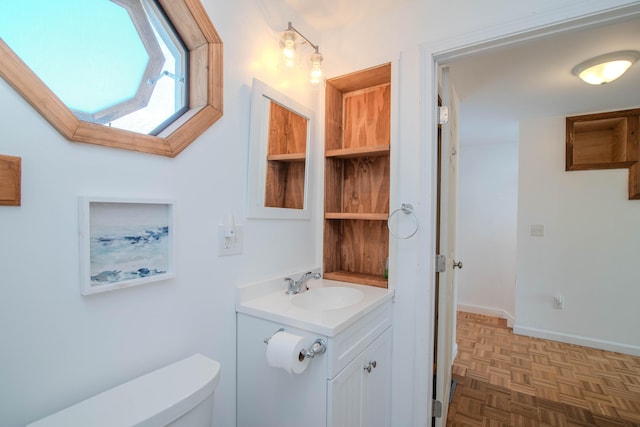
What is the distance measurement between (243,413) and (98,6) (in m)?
1.55

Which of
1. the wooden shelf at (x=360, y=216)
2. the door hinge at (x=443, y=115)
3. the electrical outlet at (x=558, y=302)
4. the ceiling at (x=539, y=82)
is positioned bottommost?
the electrical outlet at (x=558, y=302)

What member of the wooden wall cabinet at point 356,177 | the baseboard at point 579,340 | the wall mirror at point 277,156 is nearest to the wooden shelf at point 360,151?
the wooden wall cabinet at point 356,177

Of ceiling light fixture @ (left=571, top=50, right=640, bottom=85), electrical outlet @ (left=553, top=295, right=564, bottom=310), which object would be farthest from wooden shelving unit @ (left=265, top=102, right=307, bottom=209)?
Answer: electrical outlet @ (left=553, top=295, right=564, bottom=310)

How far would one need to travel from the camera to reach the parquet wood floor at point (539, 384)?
1.84m

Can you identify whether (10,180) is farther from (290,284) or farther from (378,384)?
(378,384)

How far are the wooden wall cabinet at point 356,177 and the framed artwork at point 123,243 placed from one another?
3.09 feet

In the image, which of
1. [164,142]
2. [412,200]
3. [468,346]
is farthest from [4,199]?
[468,346]

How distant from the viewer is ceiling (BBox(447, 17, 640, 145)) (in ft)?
5.43

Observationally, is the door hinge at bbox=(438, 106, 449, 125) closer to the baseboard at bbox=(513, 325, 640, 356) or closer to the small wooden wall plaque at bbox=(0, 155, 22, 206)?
the small wooden wall plaque at bbox=(0, 155, 22, 206)

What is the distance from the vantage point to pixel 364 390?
1.20m

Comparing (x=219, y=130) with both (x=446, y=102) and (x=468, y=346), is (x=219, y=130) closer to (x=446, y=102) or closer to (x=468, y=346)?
(x=446, y=102)

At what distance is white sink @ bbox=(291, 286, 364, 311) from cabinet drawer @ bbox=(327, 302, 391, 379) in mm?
148

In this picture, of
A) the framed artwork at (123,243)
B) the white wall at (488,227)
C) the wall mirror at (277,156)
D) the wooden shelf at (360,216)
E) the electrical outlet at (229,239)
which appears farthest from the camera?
the white wall at (488,227)

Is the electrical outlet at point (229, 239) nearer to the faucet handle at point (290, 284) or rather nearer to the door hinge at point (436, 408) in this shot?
the faucet handle at point (290, 284)
